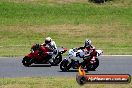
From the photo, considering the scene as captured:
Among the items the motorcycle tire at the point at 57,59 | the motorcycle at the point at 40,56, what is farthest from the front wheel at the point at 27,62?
the motorcycle tire at the point at 57,59

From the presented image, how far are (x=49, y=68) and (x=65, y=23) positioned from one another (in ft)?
72.6

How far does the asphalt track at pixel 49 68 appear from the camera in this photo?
23250 millimetres

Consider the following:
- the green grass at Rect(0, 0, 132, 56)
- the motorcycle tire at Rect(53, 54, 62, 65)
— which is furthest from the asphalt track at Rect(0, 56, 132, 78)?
the green grass at Rect(0, 0, 132, 56)

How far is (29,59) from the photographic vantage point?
26.3m

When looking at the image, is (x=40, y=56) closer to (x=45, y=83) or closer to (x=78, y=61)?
(x=78, y=61)

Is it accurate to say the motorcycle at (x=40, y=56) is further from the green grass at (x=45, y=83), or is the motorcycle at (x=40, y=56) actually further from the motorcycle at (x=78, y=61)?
the green grass at (x=45, y=83)

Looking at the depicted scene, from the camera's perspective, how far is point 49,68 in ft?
83.5

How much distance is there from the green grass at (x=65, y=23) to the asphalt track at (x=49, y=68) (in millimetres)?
8288

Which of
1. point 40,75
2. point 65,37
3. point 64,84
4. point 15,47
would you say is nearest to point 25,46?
point 15,47

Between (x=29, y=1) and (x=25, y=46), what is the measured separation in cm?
1668

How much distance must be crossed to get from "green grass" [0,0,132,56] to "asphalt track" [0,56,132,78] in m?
8.29

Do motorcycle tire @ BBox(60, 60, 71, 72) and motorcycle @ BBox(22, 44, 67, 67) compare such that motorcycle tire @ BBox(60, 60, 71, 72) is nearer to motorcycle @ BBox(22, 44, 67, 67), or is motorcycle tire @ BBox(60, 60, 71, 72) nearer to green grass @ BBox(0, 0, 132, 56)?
motorcycle @ BBox(22, 44, 67, 67)

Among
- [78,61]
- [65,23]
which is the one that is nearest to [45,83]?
[78,61]

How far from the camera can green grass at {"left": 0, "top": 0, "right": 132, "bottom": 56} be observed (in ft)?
136
